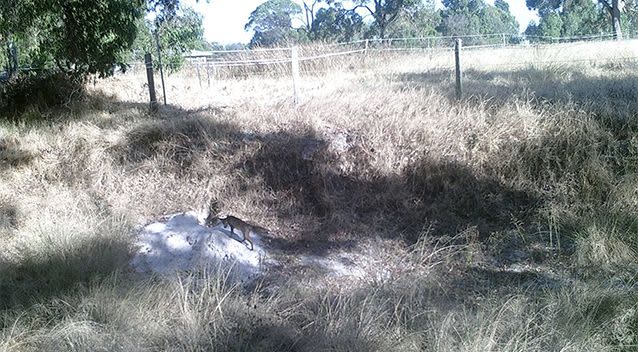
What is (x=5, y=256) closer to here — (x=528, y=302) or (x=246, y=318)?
(x=246, y=318)

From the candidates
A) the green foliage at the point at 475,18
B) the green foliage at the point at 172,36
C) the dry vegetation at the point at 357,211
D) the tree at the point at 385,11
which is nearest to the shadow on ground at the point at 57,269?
the dry vegetation at the point at 357,211

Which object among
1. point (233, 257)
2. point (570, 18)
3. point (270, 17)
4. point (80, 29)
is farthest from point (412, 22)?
point (270, 17)

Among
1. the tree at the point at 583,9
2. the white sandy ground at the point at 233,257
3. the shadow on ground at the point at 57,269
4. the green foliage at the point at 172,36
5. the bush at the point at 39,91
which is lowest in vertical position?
the white sandy ground at the point at 233,257

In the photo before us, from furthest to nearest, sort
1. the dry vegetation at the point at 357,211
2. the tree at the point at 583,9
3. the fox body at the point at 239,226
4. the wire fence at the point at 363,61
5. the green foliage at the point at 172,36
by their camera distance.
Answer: the tree at the point at 583,9
the wire fence at the point at 363,61
the green foliage at the point at 172,36
the fox body at the point at 239,226
the dry vegetation at the point at 357,211

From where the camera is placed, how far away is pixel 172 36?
9.65 m

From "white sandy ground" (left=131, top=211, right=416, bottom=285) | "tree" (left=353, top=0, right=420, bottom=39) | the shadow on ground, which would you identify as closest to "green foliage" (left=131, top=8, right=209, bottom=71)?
"white sandy ground" (left=131, top=211, right=416, bottom=285)

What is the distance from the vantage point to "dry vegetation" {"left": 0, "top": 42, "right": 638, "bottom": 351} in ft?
11.5

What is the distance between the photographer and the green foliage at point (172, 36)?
9.43 metres

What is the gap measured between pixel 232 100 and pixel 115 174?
14.1 feet

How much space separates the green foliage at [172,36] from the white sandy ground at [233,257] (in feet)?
16.0

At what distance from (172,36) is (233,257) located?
5.95m

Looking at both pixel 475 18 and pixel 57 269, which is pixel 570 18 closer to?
pixel 475 18

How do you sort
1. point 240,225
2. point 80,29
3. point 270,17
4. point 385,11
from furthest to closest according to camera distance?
point 270,17 < point 385,11 < point 80,29 < point 240,225

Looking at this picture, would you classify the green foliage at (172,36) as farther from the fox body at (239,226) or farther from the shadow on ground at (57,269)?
the shadow on ground at (57,269)
